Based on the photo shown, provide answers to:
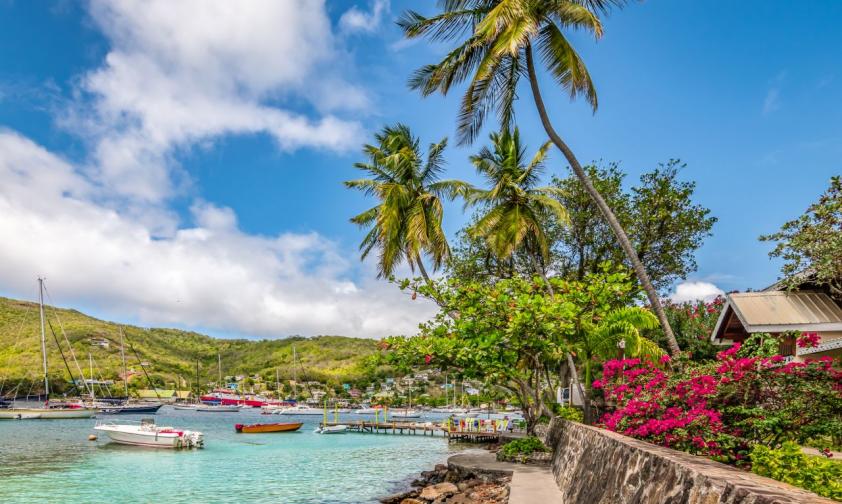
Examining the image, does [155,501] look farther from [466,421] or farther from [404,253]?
[466,421]

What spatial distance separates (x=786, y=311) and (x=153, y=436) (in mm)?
31582

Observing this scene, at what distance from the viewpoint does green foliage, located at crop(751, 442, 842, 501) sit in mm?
4785

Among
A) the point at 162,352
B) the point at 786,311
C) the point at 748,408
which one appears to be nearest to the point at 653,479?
the point at 748,408

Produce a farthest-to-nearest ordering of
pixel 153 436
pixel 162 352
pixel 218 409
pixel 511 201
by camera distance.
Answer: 1. pixel 162 352
2. pixel 218 409
3. pixel 153 436
4. pixel 511 201

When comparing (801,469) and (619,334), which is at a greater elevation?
(619,334)

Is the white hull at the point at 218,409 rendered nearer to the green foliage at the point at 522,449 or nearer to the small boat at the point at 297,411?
the small boat at the point at 297,411

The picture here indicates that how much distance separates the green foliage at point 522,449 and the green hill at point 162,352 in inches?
2596

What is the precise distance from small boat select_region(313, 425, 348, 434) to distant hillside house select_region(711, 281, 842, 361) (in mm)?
37560

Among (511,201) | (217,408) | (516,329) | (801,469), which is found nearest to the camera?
(801,469)

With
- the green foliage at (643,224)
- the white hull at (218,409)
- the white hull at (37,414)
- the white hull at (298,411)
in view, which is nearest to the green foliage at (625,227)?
the green foliage at (643,224)

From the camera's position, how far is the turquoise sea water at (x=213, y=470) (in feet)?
58.1

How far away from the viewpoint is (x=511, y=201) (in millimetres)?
19484

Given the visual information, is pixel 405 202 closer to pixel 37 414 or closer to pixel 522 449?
pixel 522 449

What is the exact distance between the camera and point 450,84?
14.9 meters
